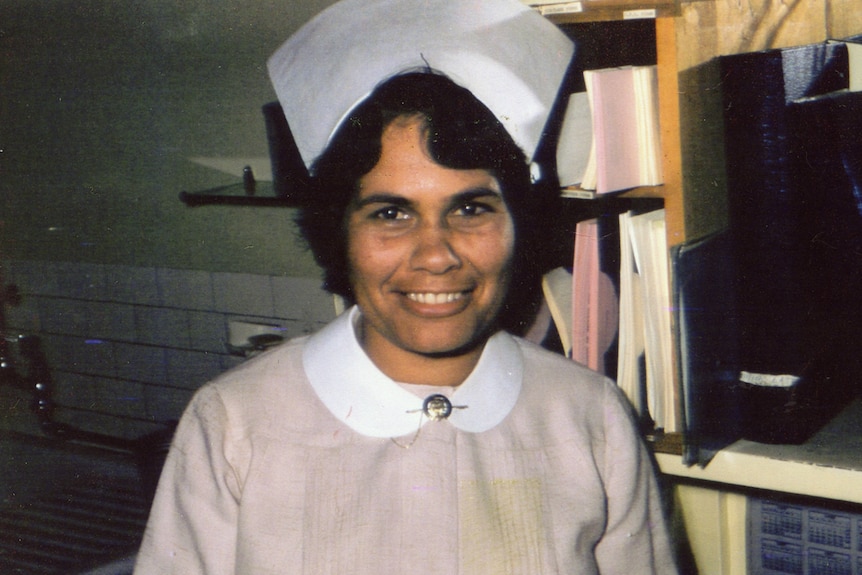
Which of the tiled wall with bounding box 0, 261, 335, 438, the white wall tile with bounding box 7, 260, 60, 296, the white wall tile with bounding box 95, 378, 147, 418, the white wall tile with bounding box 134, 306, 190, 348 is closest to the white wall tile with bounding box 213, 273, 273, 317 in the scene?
the tiled wall with bounding box 0, 261, 335, 438

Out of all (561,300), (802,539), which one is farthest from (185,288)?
(802,539)

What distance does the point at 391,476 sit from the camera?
1.06 m

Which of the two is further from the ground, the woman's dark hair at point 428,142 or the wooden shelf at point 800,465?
the woman's dark hair at point 428,142

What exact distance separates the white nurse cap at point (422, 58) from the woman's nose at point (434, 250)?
0.64 feet

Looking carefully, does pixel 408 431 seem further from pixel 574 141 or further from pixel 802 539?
pixel 802 539

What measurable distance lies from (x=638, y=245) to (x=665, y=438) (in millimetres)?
285

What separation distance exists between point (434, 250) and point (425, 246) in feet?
0.04

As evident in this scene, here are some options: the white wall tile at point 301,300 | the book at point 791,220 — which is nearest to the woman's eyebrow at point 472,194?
the book at point 791,220

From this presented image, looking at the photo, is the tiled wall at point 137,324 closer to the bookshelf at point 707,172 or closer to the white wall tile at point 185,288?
the white wall tile at point 185,288

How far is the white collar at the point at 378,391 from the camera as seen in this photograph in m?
1.09

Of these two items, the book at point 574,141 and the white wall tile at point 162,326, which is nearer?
the book at point 574,141

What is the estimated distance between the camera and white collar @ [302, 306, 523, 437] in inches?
42.8

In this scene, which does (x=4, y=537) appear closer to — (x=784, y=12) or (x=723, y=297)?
(x=723, y=297)

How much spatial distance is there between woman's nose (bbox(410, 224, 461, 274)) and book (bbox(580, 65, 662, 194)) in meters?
0.27
